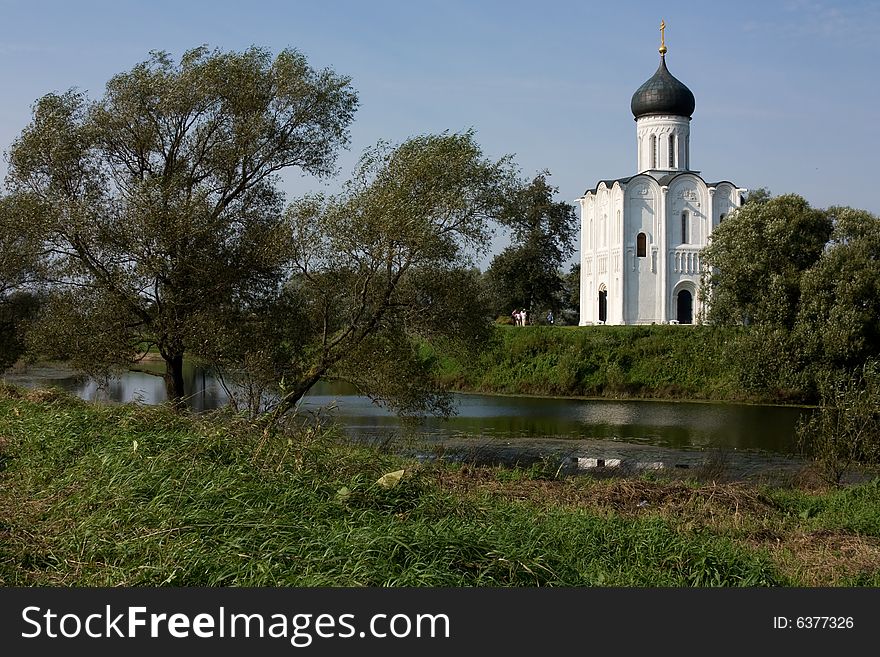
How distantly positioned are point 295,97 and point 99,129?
3.43 m

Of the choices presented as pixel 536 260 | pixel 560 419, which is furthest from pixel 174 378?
pixel 536 260

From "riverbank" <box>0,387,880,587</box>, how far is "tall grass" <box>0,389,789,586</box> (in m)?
0.01

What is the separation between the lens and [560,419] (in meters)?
25.0

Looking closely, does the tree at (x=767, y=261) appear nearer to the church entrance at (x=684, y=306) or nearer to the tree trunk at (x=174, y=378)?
the church entrance at (x=684, y=306)

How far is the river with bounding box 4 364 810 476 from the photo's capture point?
56.8 feet

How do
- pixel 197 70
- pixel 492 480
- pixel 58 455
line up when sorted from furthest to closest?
pixel 197 70
pixel 492 480
pixel 58 455

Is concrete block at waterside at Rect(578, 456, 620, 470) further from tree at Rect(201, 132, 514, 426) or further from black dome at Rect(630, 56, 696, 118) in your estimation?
black dome at Rect(630, 56, 696, 118)

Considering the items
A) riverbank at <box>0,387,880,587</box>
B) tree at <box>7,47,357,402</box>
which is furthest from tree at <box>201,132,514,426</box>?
riverbank at <box>0,387,880,587</box>

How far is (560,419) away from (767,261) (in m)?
9.08

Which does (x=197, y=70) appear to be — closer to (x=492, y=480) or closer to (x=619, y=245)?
(x=492, y=480)

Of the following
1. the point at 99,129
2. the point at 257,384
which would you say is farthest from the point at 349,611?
the point at 99,129

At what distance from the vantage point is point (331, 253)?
15.0 meters

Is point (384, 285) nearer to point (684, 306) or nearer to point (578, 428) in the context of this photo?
point (578, 428)

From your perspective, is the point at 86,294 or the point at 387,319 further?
the point at 387,319
